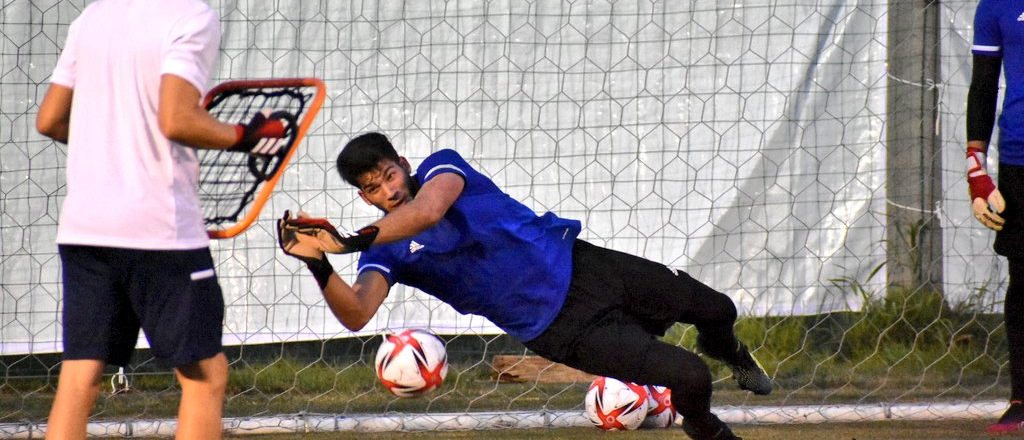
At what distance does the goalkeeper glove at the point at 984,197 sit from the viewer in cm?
434

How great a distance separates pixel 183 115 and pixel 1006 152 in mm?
3221

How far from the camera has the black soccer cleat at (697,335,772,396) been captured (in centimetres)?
419

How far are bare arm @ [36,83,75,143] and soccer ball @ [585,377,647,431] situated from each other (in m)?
2.52

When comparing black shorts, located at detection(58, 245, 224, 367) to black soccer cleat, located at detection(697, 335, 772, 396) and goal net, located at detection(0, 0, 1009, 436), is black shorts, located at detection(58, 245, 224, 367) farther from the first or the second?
goal net, located at detection(0, 0, 1009, 436)

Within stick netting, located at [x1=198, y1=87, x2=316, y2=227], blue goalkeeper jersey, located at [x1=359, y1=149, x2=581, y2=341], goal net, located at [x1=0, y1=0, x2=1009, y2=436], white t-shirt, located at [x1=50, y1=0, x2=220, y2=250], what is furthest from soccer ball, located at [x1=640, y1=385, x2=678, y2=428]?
white t-shirt, located at [x1=50, y1=0, x2=220, y2=250]

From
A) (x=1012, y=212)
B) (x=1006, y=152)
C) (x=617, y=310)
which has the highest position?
(x=1006, y=152)

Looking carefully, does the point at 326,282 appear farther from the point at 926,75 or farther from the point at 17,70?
the point at 926,75

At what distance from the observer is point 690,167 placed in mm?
5965

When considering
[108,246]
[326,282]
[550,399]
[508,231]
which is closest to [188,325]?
→ [108,246]

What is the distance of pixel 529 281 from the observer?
12.5 ft

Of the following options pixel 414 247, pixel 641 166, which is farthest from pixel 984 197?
pixel 414 247

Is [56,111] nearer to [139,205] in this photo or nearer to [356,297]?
[139,205]

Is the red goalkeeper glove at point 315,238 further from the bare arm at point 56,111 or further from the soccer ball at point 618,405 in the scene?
the soccer ball at point 618,405

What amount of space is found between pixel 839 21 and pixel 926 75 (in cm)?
53
